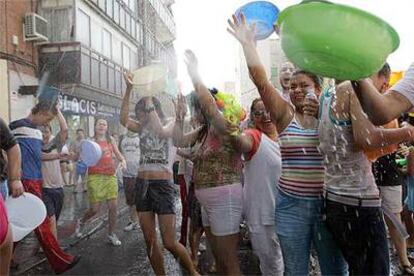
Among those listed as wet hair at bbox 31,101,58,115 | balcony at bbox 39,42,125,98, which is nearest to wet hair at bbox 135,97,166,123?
wet hair at bbox 31,101,58,115

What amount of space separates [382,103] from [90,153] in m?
4.77

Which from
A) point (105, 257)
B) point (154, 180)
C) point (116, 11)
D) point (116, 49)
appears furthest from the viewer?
point (116, 49)

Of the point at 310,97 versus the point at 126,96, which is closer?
the point at 310,97

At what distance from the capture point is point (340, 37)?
1.65 meters

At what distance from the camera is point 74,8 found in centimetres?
1448

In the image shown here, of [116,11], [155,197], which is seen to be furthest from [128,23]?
[155,197]

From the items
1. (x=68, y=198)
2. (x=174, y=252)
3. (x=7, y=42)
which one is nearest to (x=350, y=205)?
(x=174, y=252)

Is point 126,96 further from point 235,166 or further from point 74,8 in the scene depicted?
point 74,8

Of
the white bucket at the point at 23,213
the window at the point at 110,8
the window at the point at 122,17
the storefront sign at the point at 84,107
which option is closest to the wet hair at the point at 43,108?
the white bucket at the point at 23,213

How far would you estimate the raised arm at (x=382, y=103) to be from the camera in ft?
5.57

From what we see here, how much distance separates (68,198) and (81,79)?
5.78 meters

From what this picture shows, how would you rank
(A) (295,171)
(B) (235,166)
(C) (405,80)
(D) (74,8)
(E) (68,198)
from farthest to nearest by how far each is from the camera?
1. (D) (74,8)
2. (E) (68,198)
3. (B) (235,166)
4. (A) (295,171)
5. (C) (405,80)

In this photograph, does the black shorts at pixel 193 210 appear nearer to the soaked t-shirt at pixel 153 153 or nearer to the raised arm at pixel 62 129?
the soaked t-shirt at pixel 153 153

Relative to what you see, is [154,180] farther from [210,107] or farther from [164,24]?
[164,24]
